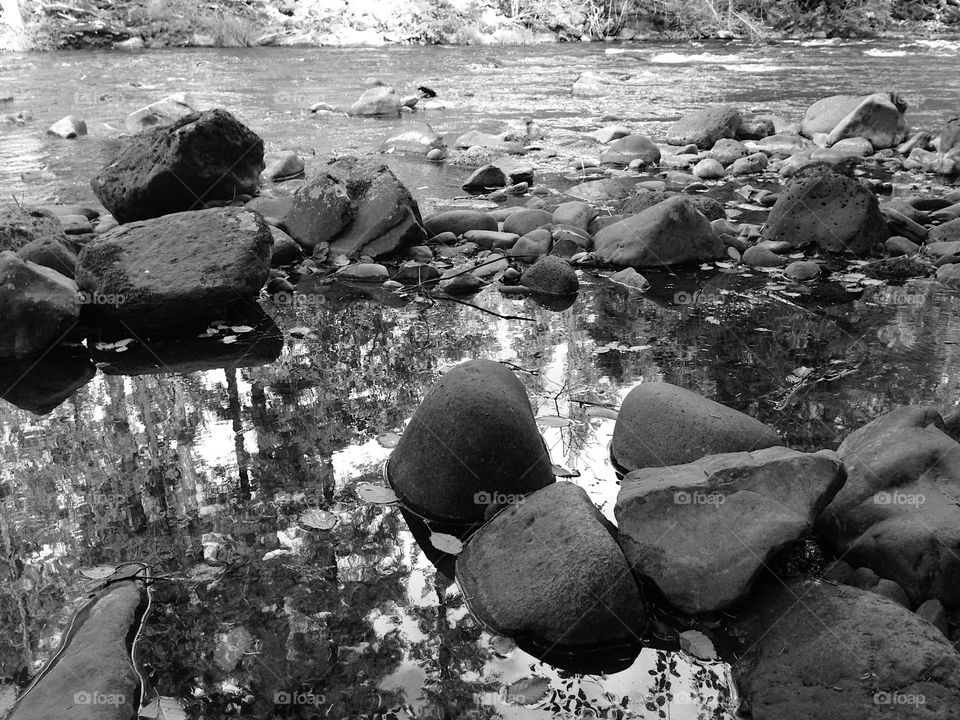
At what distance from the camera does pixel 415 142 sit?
10.6 metres

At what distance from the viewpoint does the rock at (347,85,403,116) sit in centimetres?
1296

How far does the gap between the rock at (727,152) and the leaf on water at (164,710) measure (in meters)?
8.52

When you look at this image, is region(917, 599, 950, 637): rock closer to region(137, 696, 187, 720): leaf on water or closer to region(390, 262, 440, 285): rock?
region(137, 696, 187, 720): leaf on water

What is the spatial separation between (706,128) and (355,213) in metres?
5.86

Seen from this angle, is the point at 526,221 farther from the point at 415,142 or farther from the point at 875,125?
the point at 875,125

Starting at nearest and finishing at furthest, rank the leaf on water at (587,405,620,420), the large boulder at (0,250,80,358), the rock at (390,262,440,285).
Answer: the leaf on water at (587,405,620,420) → the large boulder at (0,250,80,358) → the rock at (390,262,440,285)

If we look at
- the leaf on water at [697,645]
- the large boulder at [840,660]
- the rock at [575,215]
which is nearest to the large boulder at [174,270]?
the rock at [575,215]

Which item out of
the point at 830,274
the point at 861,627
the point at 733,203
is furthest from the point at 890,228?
the point at 861,627

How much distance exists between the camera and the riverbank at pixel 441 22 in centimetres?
2175

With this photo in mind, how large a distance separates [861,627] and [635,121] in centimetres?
1050

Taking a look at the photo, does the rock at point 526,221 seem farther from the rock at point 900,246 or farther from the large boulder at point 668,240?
the rock at point 900,246

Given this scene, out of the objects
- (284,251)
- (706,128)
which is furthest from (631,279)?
(706,128)

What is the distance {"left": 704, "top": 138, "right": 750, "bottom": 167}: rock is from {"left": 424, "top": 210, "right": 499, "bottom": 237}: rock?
3.82 meters

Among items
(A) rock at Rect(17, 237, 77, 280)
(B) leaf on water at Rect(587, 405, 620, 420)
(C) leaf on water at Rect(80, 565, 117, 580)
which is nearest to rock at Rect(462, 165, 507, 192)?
(A) rock at Rect(17, 237, 77, 280)
